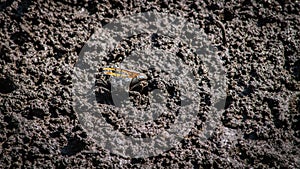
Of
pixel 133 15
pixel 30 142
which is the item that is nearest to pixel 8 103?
pixel 30 142

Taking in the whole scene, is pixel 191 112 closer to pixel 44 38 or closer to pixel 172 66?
pixel 172 66

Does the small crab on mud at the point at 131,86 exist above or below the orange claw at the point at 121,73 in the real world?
below

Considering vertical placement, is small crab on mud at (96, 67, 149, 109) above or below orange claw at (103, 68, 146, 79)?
below

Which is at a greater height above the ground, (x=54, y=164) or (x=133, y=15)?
Result: (x=133, y=15)

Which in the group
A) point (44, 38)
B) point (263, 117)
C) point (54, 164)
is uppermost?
point (44, 38)

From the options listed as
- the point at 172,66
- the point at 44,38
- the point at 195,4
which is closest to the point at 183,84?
the point at 172,66

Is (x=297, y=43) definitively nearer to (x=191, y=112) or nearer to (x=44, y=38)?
(x=191, y=112)
